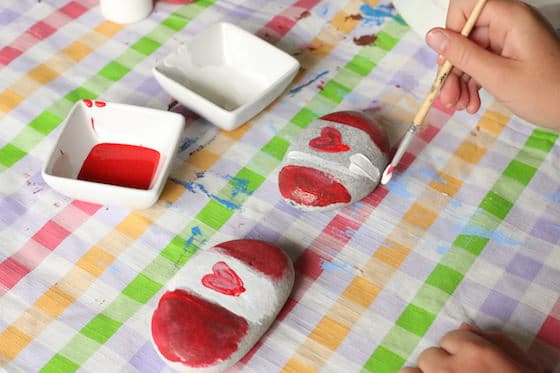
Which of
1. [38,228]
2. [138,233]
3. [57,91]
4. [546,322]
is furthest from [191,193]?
[546,322]

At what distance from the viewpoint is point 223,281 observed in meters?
0.76

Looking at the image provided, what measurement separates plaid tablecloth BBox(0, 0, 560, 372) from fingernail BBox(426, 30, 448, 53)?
21 cm

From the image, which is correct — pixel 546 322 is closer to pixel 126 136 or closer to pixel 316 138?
pixel 316 138

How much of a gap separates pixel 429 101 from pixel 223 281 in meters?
0.37

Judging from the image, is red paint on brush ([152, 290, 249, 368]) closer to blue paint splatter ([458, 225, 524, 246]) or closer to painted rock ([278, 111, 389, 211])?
painted rock ([278, 111, 389, 211])

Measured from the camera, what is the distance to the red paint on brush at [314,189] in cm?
87

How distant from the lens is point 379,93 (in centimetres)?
108

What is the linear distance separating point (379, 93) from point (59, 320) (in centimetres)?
61

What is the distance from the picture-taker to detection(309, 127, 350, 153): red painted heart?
35.4 inches

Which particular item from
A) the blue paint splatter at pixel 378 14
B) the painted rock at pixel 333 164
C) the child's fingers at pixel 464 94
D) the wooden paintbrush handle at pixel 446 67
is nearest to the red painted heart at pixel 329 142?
the painted rock at pixel 333 164

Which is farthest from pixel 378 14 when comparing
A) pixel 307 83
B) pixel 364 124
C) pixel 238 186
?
pixel 238 186

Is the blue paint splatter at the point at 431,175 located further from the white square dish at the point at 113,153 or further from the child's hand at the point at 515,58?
the white square dish at the point at 113,153

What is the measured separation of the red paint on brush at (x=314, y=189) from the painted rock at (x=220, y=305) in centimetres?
10

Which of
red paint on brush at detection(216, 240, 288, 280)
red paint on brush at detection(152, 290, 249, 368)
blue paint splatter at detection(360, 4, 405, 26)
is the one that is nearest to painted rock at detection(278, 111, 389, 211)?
red paint on brush at detection(216, 240, 288, 280)
